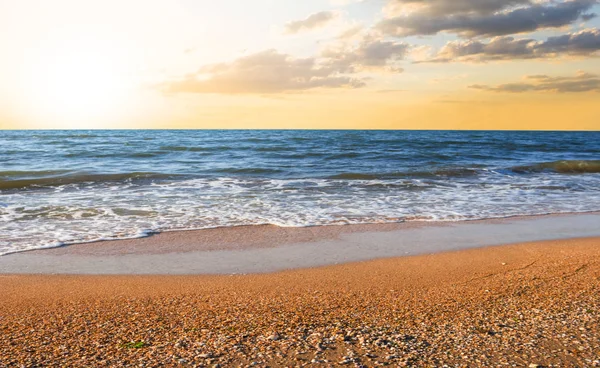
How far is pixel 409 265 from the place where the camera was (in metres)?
6.46

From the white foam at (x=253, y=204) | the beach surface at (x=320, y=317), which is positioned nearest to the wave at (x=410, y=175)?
the white foam at (x=253, y=204)

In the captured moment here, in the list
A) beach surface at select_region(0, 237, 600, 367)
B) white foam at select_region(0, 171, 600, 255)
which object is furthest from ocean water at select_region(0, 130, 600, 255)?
beach surface at select_region(0, 237, 600, 367)

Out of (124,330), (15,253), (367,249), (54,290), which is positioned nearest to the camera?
(124,330)

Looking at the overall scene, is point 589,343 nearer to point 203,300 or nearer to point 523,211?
point 203,300

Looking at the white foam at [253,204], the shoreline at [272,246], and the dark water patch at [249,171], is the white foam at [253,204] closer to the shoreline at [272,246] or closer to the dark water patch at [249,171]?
the shoreline at [272,246]

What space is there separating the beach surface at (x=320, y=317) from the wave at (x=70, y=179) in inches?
427

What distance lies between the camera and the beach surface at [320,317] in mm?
3457

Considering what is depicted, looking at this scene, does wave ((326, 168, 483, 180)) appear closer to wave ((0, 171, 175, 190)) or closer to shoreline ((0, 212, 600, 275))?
wave ((0, 171, 175, 190))

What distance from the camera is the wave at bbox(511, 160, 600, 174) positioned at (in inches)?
869

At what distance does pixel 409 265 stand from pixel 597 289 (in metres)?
2.17

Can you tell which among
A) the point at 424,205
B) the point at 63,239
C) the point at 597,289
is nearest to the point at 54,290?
the point at 63,239

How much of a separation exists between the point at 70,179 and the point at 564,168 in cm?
2193

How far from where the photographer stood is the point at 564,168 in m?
23.2

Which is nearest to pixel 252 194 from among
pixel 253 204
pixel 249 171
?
pixel 253 204
